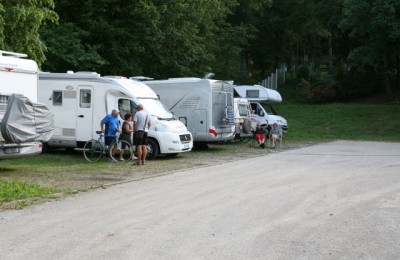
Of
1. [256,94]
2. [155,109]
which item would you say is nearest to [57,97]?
[155,109]

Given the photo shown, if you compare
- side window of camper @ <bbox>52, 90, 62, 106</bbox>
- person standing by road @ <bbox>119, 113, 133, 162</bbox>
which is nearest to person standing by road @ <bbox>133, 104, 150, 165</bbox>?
person standing by road @ <bbox>119, 113, 133, 162</bbox>

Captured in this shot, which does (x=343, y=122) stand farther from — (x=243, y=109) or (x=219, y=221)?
(x=219, y=221)

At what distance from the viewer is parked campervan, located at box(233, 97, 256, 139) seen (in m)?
Result: 25.2

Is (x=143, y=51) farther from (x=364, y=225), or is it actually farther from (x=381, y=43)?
(x=364, y=225)

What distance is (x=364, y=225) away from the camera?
7.95 metres

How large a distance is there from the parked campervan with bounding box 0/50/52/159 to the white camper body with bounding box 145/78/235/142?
7819 millimetres

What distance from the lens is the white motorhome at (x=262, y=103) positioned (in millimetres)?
29112

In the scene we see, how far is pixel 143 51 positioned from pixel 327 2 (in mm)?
21237

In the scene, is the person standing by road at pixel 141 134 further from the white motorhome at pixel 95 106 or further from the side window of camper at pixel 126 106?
the side window of camper at pixel 126 106

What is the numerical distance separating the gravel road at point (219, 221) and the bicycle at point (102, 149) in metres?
3.83

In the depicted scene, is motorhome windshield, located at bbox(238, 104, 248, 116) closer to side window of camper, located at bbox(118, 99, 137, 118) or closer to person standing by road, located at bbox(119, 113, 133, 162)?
side window of camper, located at bbox(118, 99, 137, 118)

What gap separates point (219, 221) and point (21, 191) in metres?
4.21

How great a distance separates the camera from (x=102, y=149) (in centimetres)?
1748

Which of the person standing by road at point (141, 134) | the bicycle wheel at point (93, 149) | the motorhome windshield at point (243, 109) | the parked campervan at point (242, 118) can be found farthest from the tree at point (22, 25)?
the motorhome windshield at point (243, 109)
